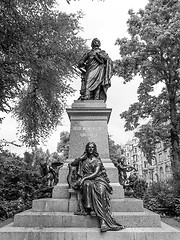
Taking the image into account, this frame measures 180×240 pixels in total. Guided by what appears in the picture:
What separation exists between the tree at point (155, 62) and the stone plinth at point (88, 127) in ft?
30.8

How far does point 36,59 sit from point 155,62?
9.49m

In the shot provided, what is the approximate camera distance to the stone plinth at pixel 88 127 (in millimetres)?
7281

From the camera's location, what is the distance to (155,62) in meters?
17.6

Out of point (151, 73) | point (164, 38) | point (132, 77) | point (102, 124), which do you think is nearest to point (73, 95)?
point (132, 77)

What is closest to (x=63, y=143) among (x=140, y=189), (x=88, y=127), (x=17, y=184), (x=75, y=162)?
(x=17, y=184)

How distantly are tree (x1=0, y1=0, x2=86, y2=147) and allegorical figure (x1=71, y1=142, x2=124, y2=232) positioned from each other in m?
6.63

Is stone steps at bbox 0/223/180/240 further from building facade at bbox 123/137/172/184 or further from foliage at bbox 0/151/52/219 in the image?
building facade at bbox 123/137/172/184

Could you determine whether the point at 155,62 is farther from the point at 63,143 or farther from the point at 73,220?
the point at 63,143

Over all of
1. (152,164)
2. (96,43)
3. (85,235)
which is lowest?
(85,235)

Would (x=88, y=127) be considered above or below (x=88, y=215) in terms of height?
above

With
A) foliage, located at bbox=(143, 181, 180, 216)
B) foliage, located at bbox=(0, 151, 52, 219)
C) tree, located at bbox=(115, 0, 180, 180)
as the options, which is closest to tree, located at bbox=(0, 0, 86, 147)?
foliage, located at bbox=(0, 151, 52, 219)

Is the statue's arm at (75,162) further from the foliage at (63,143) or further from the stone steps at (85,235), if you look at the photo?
the foliage at (63,143)

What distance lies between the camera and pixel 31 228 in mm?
4988

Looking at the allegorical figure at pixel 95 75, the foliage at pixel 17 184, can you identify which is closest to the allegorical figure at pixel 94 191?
the allegorical figure at pixel 95 75
